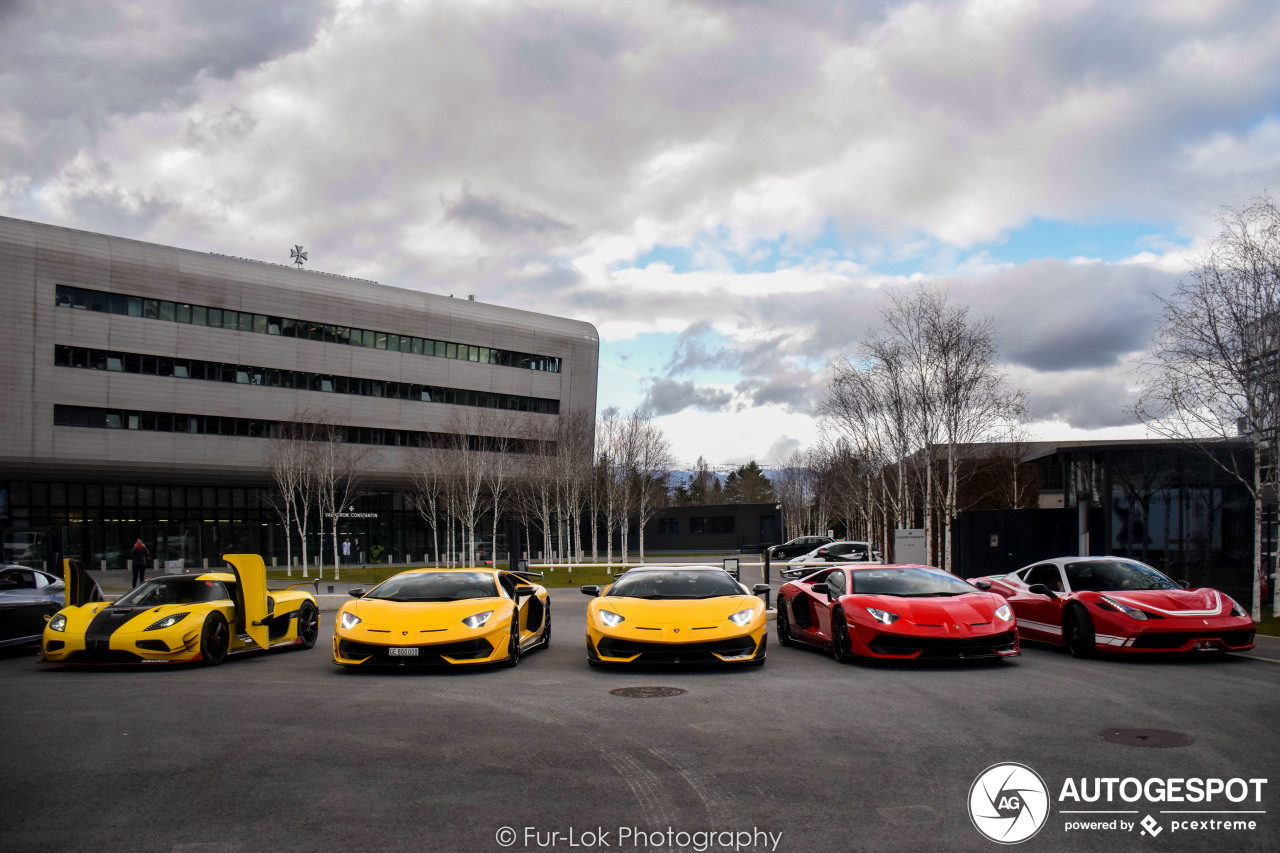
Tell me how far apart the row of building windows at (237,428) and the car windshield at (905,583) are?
38062mm

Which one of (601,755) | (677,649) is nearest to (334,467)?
(677,649)

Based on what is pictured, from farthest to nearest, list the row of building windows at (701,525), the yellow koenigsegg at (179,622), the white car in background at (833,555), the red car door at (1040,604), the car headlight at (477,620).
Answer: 1. the row of building windows at (701,525)
2. the white car in background at (833,555)
3. the red car door at (1040,604)
4. the yellow koenigsegg at (179,622)
5. the car headlight at (477,620)

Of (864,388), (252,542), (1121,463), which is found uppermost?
(864,388)

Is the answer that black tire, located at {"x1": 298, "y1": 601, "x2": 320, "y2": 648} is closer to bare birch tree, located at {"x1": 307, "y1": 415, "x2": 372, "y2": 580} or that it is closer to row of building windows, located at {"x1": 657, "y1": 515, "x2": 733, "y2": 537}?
bare birch tree, located at {"x1": 307, "y1": 415, "x2": 372, "y2": 580}

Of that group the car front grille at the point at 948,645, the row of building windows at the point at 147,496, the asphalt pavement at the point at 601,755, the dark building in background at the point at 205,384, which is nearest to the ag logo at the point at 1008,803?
the asphalt pavement at the point at 601,755

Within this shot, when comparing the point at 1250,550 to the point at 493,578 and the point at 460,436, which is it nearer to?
the point at 493,578

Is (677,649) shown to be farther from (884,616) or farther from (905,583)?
(905,583)

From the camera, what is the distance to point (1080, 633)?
12.6 meters

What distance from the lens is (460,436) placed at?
177 ft

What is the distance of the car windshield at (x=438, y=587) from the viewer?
12656 mm

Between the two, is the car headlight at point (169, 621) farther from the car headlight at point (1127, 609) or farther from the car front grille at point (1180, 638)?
the car front grille at point (1180, 638)

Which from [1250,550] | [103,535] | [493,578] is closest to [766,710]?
[493,578]

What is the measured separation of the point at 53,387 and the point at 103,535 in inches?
356

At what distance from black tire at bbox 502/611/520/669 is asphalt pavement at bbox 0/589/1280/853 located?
2.36 ft
